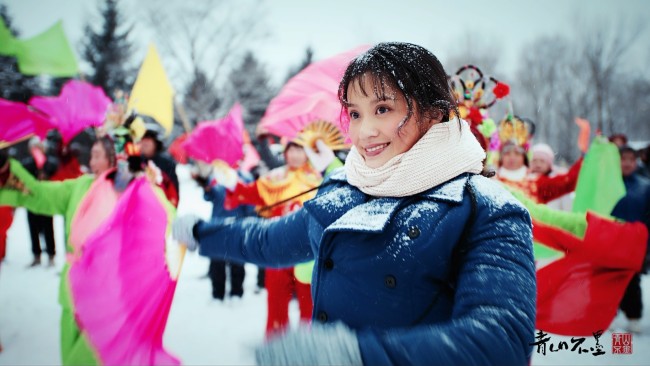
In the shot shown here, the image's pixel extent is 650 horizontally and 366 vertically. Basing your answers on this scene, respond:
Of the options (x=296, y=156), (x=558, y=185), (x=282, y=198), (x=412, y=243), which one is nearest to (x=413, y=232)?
(x=412, y=243)

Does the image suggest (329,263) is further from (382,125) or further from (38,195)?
(38,195)

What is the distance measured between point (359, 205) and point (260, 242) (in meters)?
0.56

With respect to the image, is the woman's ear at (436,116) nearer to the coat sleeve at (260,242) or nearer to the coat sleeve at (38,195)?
the coat sleeve at (260,242)

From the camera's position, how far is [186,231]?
1616 mm

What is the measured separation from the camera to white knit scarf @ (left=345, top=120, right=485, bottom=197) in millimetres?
1132

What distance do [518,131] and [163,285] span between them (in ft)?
15.0

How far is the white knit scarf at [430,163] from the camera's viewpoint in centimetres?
113

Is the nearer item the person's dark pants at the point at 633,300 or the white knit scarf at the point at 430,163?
the white knit scarf at the point at 430,163

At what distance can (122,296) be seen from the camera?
1778 mm

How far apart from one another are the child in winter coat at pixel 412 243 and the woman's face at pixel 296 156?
3243 mm

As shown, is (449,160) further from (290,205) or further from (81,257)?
(290,205)

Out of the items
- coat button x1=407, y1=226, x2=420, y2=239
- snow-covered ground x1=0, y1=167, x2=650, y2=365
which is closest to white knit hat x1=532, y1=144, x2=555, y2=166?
snow-covered ground x1=0, y1=167, x2=650, y2=365

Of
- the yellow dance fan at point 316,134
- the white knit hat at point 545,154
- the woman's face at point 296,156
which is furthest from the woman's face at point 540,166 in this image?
the woman's face at point 296,156

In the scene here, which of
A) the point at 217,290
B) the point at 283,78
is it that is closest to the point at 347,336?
the point at 217,290
